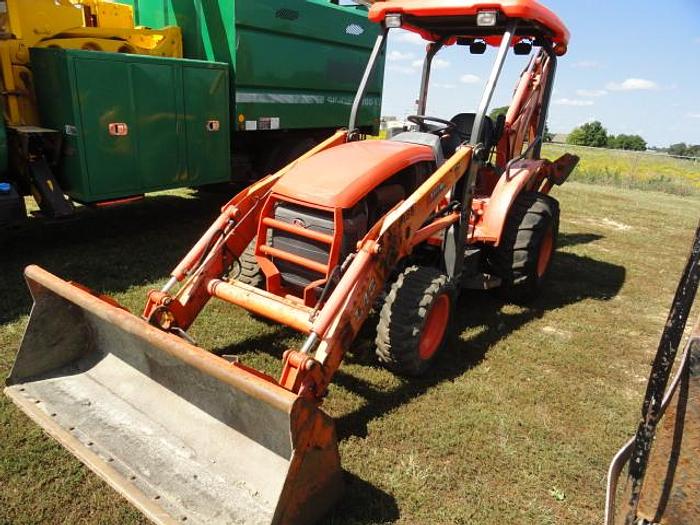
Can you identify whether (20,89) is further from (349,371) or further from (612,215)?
(612,215)

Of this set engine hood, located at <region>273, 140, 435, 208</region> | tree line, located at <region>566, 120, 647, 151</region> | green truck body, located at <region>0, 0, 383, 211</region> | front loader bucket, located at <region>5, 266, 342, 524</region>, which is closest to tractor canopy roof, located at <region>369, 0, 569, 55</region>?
engine hood, located at <region>273, 140, 435, 208</region>

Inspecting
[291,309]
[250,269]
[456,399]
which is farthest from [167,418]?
[456,399]

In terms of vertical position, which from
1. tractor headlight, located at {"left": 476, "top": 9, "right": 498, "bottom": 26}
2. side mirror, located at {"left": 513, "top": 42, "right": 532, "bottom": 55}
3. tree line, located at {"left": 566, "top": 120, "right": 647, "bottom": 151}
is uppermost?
tractor headlight, located at {"left": 476, "top": 9, "right": 498, "bottom": 26}

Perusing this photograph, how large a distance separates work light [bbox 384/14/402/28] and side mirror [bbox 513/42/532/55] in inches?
45.2

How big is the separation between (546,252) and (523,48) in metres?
1.86

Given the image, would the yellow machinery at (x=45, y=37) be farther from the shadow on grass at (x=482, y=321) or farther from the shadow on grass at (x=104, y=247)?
the shadow on grass at (x=482, y=321)

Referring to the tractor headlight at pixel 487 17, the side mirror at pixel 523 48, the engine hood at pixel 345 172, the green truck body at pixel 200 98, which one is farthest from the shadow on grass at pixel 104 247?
the side mirror at pixel 523 48

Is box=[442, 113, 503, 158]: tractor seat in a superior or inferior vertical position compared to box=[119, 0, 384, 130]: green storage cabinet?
inferior

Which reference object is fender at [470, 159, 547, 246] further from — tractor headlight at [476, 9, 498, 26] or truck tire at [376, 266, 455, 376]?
tractor headlight at [476, 9, 498, 26]

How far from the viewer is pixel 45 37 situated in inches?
213

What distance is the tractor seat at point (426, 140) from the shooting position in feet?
13.0

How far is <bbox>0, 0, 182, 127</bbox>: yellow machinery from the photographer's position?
5184 mm

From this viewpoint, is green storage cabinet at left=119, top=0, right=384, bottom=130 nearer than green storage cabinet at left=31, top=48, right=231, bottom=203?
No

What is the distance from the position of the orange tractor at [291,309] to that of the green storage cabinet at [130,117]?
2195 mm
